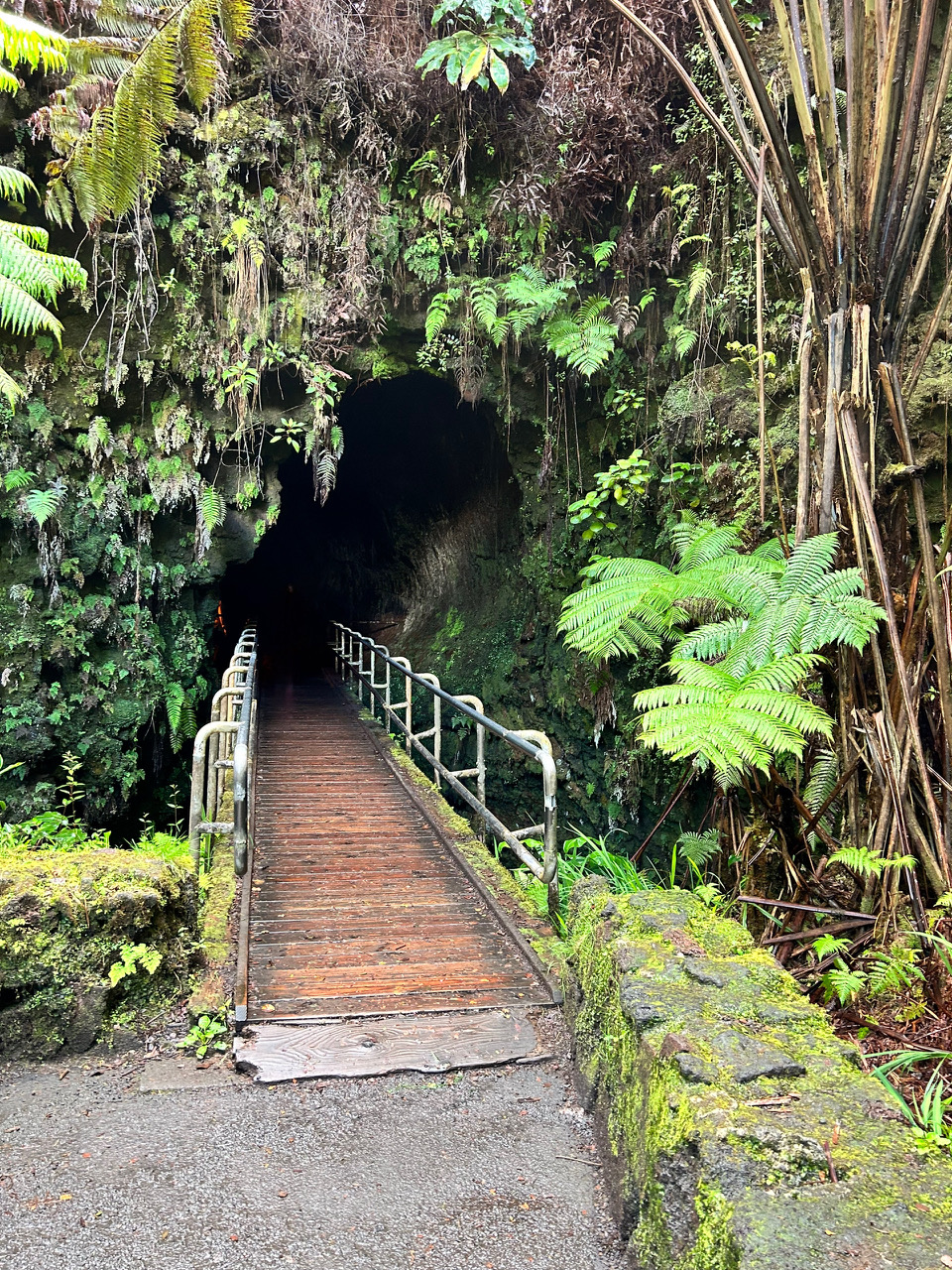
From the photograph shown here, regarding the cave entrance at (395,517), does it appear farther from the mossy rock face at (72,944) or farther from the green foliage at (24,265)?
the mossy rock face at (72,944)

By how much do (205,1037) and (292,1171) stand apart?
0.76 meters

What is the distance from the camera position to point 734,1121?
1.55 metres

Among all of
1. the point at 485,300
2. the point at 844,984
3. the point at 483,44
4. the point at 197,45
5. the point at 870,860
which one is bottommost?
the point at 844,984

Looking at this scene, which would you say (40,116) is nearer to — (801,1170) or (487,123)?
(487,123)

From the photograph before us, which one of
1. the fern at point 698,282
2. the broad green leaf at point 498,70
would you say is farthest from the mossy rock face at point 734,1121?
the broad green leaf at point 498,70

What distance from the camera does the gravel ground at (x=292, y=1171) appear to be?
5.81 feet

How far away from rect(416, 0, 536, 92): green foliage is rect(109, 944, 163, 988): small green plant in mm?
7095

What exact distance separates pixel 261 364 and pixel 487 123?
3.35 m

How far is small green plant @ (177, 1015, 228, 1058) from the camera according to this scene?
2617mm

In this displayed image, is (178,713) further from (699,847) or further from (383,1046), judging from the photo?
(383,1046)

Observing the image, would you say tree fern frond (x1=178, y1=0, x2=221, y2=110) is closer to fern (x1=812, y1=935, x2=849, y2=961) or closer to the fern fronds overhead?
the fern fronds overhead

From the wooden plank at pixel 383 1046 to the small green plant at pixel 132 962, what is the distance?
398 millimetres

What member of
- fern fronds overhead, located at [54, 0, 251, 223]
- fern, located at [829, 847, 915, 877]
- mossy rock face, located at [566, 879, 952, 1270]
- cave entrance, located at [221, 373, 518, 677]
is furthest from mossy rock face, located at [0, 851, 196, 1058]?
cave entrance, located at [221, 373, 518, 677]

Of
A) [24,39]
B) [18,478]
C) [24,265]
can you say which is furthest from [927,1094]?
[18,478]
